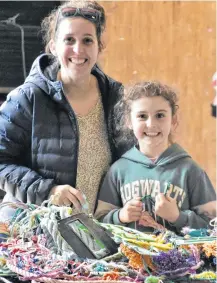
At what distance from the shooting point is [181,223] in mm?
1336

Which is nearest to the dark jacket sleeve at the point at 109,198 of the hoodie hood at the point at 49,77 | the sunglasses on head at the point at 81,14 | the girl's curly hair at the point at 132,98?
the girl's curly hair at the point at 132,98

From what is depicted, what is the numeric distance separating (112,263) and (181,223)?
42 centimetres

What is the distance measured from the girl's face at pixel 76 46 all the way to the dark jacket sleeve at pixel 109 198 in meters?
0.30

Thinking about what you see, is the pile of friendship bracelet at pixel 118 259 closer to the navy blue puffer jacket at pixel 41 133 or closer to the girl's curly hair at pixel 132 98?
the navy blue puffer jacket at pixel 41 133

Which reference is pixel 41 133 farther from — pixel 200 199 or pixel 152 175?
pixel 200 199

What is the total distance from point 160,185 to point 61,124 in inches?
12.5

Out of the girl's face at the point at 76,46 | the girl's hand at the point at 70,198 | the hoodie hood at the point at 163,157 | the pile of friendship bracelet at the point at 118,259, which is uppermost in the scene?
the girl's face at the point at 76,46

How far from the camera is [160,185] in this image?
55.3 inches

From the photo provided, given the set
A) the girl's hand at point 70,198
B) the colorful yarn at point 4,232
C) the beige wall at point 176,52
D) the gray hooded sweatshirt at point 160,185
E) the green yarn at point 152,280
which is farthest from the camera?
the beige wall at point 176,52

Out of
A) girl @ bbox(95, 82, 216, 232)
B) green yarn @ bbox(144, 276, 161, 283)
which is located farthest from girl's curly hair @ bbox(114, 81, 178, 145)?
green yarn @ bbox(144, 276, 161, 283)

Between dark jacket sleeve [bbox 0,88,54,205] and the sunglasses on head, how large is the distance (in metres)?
0.25

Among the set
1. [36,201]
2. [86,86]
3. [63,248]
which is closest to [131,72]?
[86,86]

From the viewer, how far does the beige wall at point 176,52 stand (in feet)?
8.47

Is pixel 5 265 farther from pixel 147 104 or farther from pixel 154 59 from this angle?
pixel 154 59
